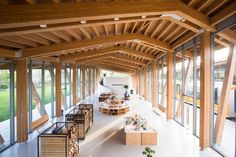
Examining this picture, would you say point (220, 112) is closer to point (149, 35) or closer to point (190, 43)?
point (190, 43)

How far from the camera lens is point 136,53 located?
1362 centimetres

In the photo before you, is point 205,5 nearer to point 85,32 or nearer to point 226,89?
point 226,89

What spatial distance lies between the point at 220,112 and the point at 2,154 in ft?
20.3

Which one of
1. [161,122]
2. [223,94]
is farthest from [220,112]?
[161,122]

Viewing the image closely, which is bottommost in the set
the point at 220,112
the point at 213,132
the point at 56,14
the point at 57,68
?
the point at 213,132

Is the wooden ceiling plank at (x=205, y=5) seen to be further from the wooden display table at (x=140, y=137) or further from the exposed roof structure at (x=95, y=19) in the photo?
the wooden display table at (x=140, y=137)

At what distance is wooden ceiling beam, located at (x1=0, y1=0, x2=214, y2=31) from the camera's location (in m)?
3.94

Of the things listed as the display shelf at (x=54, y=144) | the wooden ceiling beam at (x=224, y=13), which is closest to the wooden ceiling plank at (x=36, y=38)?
the display shelf at (x=54, y=144)

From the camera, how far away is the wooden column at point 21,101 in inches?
279

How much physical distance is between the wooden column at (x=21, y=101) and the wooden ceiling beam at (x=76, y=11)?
3.40 metres

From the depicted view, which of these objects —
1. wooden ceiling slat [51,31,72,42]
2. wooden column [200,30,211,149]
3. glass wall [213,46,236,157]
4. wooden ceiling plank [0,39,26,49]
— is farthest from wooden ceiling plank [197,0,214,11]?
wooden ceiling plank [0,39,26,49]

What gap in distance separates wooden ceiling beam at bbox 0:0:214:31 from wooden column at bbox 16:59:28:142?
3402 millimetres

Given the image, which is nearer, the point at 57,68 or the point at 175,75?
the point at 175,75

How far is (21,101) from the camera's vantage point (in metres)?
7.12
